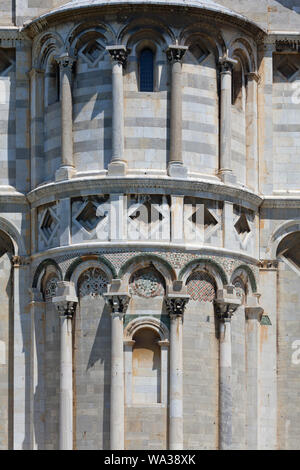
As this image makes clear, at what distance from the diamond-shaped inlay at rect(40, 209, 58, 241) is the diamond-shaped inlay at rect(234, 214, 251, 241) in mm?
4212

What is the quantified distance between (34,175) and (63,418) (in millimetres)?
5851

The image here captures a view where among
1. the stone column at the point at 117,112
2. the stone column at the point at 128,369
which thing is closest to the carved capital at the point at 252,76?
the stone column at the point at 117,112

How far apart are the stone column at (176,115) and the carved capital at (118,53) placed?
3.35ft

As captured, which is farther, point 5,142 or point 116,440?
point 5,142

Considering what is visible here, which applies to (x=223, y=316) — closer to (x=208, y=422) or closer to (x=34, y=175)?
(x=208, y=422)

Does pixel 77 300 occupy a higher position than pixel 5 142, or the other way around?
pixel 5 142

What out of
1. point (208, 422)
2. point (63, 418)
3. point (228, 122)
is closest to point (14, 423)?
point (63, 418)

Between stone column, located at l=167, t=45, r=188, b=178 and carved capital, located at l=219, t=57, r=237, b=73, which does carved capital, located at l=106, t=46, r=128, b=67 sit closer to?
stone column, located at l=167, t=45, r=188, b=178

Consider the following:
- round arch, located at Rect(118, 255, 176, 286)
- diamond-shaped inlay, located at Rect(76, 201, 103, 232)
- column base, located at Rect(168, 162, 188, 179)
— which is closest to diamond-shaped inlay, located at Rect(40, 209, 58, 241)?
diamond-shaped inlay, located at Rect(76, 201, 103, 232)

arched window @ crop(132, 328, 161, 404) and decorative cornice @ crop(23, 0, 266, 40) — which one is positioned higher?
decorative cornice @ crop(23, 0, 266, 40)

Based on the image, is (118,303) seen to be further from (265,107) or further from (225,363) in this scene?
(265,107)

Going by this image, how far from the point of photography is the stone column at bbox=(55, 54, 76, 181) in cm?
4488

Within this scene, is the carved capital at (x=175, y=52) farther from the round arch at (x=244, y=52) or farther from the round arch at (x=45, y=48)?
the round arch at (x=45, y=48)

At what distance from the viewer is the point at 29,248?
45.9 metres
